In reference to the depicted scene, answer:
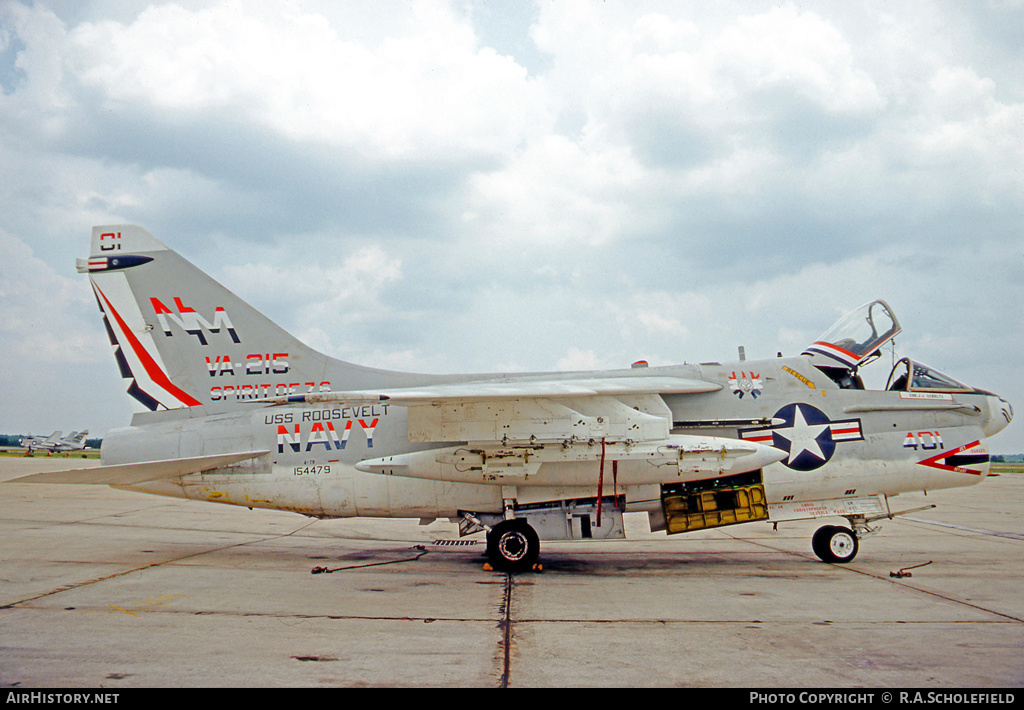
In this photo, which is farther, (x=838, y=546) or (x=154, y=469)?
(x=838, y=546)

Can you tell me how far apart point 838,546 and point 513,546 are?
16.3ft

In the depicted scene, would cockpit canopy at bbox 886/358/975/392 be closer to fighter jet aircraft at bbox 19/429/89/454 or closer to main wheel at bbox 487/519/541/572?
main wheel at bbox 487/519/541/572

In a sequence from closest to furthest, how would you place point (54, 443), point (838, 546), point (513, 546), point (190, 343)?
1. point (513, 546)
2. point (838, 546)
3. point (190, 343)
4. point (54, 443)

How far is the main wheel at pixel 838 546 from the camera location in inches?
375

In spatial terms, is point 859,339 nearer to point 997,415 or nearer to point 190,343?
point 997,415

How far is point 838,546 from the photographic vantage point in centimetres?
954

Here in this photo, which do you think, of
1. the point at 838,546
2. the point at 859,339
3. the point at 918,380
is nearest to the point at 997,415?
the point at 918,380

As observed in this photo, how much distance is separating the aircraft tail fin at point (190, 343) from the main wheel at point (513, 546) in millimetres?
2842

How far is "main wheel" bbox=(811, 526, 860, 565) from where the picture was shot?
9523mm

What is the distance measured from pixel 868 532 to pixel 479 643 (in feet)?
23.7

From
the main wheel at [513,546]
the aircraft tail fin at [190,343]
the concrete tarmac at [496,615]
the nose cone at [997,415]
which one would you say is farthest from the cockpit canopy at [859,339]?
the aircraft tail fin at [190,343]

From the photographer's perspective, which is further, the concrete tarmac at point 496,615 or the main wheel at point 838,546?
the main wheel at point 838,546

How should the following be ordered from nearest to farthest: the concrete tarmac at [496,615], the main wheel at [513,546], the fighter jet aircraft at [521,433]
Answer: the concrete tarmac at [496,615] < the fighter jet aircraft at [521,433] < the main wheel at [513,546]

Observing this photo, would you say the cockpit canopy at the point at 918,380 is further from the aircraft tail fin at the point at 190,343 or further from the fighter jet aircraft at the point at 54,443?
the fighter jet aircraft at the point at 54,443
